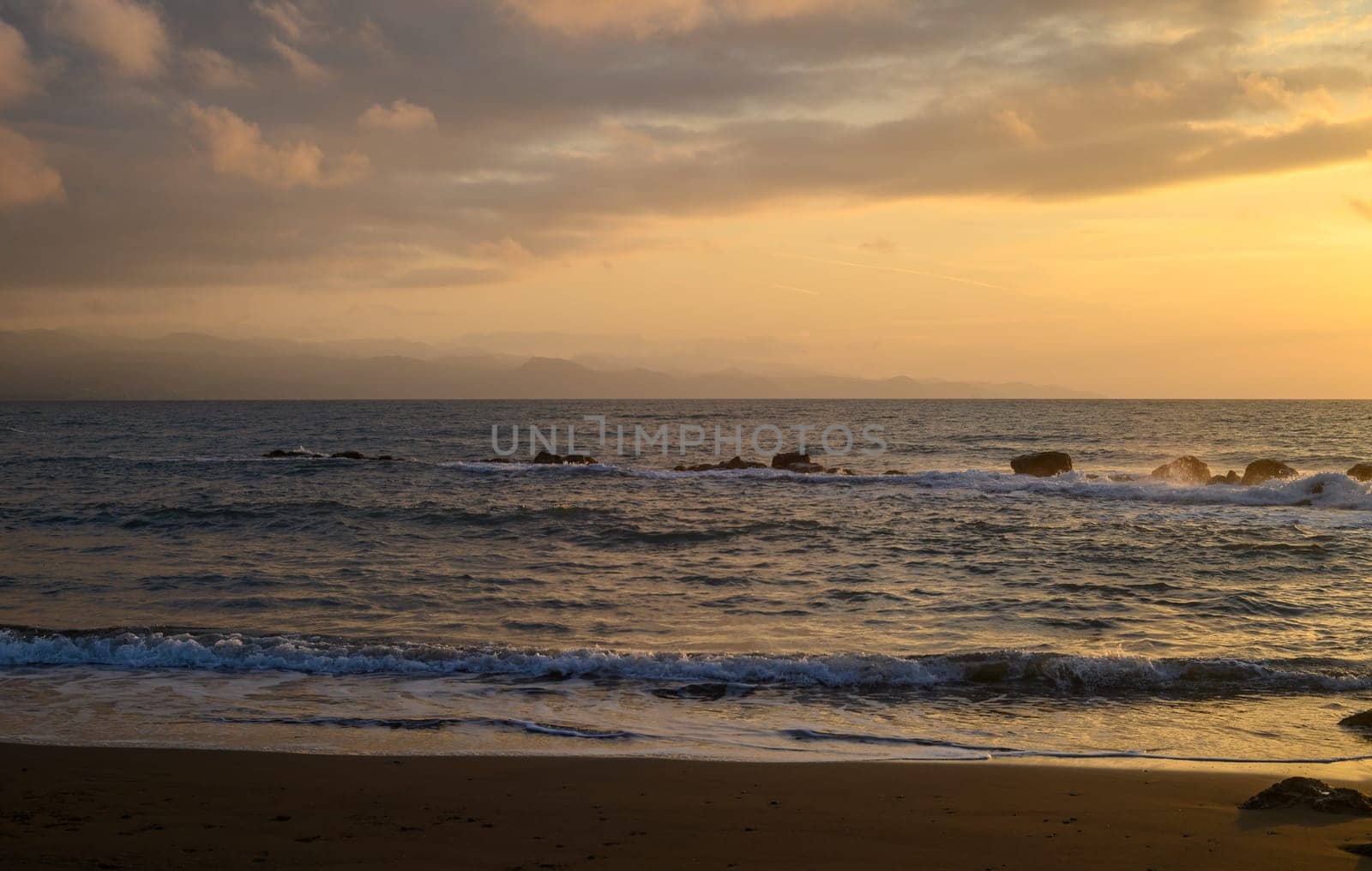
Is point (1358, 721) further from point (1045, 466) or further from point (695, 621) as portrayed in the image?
point (1045, 466)

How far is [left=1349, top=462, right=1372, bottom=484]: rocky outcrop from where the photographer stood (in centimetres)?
3058

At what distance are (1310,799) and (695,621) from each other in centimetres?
756

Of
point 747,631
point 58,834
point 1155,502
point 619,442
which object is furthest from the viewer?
point 619,442

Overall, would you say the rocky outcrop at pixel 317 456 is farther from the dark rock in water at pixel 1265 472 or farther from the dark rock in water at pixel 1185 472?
the dark rock in water at pixel 1265 472

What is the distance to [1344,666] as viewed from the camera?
33.0 ft

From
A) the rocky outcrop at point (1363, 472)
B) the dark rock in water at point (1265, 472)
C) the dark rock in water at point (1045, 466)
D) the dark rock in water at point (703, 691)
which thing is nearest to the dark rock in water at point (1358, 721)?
the dark rock in water at point (703, 691)

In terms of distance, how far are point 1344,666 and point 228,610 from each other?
46.6ft

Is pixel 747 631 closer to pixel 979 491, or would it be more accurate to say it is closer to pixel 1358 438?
pixel 979 491

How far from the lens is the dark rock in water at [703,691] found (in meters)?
9.21

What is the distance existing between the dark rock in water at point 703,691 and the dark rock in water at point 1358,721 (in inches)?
215

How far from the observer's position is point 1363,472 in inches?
1213

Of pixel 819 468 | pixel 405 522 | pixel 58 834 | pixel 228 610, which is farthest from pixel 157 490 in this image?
pixel 58 834

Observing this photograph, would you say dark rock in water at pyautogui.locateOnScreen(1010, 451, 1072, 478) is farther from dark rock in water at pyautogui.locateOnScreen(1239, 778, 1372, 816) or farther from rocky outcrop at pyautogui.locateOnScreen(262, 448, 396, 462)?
dark rock in water at pyautogui.locateOnScreen(1239, 778, 1372, 816)

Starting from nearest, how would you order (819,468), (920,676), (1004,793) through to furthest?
1. (1004,793)
2. (920,676)
3. (819,468)
